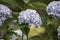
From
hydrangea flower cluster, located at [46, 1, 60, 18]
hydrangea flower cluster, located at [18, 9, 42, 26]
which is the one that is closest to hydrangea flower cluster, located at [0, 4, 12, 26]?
hydrangea flower cluster, located at [18, 9, 42, 26]

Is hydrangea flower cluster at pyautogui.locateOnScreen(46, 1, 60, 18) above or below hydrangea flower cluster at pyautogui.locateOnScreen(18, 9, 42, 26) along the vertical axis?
above

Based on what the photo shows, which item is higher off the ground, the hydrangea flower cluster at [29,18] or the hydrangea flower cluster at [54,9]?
the hydrangea flower cluster at [54,9]

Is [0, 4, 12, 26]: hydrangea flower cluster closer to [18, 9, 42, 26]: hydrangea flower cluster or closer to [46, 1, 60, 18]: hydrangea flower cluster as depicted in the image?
[18, 9, 42, 26]: hydrangea flower cluster

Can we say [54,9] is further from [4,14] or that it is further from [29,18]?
[4,14]

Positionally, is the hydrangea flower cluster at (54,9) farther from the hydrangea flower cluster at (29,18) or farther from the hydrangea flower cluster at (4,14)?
the hydrangea flower cluster at (4,14)

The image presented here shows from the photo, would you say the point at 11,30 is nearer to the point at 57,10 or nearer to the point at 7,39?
the point at 7,39

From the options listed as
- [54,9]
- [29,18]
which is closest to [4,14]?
[29,18]

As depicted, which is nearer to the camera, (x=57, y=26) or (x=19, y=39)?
(x=57, y=26)

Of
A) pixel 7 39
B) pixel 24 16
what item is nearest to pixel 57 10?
pixel 24 16

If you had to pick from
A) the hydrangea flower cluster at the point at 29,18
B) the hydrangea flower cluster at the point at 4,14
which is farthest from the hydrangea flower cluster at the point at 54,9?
the hydrangea flower cluster at the point at 4,14

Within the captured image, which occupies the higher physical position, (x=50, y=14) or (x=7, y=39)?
(x=50, y=14)

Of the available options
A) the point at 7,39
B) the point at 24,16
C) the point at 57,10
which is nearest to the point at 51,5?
the point at 57,10
